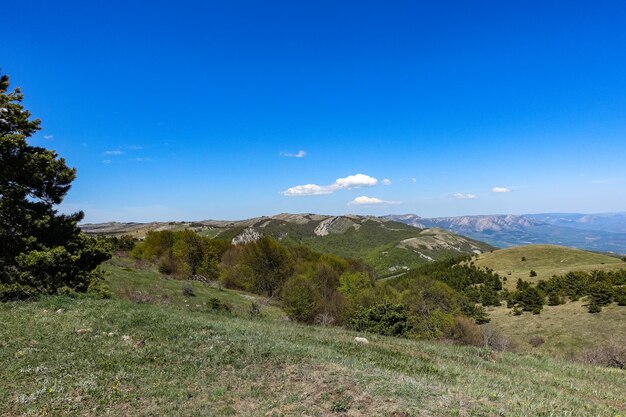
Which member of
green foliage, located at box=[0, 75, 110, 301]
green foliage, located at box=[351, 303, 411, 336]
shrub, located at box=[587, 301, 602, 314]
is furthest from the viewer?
shrub, located at box=[587, 301, 602, 314]

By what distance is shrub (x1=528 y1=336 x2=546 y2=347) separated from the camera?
53787 millimetres

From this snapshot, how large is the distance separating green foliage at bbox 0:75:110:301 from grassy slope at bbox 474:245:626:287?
103m

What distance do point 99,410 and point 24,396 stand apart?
101 inches

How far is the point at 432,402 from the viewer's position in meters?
9.58

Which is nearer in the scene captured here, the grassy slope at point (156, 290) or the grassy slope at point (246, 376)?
the grassy slope at point (246, 376)

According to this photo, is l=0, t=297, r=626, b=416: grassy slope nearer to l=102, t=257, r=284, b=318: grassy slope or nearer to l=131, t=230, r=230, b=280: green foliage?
l=102, t=257, r=284, b=318: grassy slope

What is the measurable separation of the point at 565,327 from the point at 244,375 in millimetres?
63924

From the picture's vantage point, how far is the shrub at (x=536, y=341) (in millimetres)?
53787

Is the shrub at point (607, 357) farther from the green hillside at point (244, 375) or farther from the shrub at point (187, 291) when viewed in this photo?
the shrub at point (187, 291)

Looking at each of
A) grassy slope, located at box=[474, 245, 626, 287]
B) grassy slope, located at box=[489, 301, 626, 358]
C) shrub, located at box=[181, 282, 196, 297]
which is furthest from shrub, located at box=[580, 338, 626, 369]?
grassy slope, located at box=[474, 245, 626, 287]

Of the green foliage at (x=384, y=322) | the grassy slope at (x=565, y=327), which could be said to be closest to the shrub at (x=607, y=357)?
the green foliage at (x=384, y=322)

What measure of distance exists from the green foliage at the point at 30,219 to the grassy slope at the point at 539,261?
337ft

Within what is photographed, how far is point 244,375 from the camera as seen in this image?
12.2m

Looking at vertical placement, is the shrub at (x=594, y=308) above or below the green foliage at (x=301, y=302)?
below
